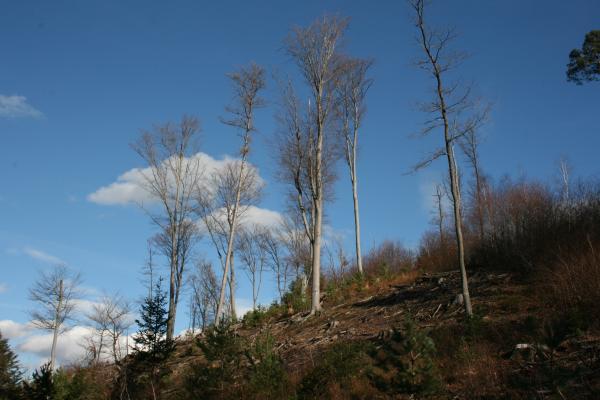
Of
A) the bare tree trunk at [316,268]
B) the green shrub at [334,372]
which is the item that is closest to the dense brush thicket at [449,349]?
the green shrub at [334,372]

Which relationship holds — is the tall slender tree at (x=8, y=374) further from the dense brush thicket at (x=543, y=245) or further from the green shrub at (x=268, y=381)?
the dense brush thicket at (x=543, y=245)

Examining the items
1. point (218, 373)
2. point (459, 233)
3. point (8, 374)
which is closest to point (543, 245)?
point (459, 233)

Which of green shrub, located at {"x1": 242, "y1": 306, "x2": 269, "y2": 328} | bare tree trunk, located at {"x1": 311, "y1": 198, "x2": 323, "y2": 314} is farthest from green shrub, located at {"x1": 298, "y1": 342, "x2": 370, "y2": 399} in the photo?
green shrub, located at {"x1": 242, "y1": 306, "x2": 269, "y2": 328}

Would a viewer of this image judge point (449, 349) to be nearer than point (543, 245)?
Yes

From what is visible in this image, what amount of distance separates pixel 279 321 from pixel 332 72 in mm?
9433

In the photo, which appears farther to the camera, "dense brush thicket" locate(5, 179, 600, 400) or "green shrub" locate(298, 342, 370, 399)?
"green shrub" locate(298, 342, 370, 399)

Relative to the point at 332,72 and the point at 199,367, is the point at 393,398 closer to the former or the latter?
the point at 199,367

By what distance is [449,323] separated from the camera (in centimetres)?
1073

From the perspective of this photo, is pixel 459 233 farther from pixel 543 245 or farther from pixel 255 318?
pixel 255 318

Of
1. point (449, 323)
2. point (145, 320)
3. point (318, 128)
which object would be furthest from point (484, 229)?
point (145, 320)

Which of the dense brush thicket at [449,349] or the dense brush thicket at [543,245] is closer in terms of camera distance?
the dense brush thicket at [449,349]

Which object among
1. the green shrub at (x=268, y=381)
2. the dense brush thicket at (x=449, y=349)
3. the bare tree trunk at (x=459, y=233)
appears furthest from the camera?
the bare tree trunk at (x=459, y=233)

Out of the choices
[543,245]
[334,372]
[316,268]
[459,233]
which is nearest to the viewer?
[334,372]

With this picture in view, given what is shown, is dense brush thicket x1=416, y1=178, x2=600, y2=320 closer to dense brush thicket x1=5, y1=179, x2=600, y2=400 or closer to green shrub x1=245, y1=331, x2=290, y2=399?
dense brush thicket x1=5, y1=179, x2=600, y2=400
